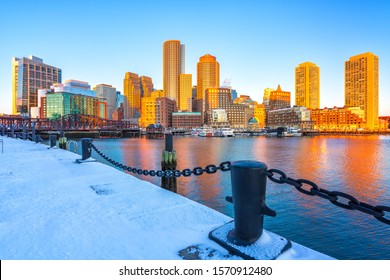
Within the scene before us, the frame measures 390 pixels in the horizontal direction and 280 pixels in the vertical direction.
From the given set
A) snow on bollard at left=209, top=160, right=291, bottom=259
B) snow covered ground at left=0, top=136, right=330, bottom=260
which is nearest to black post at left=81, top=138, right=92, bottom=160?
snow covered ground at left=0, top=136, right=330, bottom=260

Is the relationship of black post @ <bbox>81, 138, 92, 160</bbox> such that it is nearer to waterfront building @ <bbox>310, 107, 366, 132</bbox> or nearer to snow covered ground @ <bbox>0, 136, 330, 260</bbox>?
snow covered ground @ <bbox>0, 136, 330, 260</bbox>

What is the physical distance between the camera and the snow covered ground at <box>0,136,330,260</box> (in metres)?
3.11

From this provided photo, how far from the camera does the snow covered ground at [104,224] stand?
3.11 metres

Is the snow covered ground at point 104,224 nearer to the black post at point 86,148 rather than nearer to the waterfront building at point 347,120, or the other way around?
the black post at point 86,148

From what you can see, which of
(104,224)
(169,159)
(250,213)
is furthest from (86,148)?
(250,213)

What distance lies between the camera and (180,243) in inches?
129

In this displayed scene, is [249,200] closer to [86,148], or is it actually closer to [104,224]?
[104,224]

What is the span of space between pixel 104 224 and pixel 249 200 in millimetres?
2358

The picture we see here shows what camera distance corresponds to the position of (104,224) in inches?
160

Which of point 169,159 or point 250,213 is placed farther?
point 169,159

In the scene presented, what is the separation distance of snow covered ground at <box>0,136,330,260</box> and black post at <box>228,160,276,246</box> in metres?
0.34

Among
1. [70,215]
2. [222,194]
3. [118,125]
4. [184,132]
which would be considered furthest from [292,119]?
[70,215]

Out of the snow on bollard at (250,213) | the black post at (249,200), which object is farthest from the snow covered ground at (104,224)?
the black post at (249,200)

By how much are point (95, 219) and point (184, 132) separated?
7296 inches
